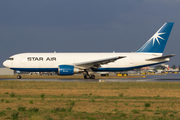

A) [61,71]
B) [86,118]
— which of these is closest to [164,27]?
[61,71]

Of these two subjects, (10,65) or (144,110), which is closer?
(144,110)

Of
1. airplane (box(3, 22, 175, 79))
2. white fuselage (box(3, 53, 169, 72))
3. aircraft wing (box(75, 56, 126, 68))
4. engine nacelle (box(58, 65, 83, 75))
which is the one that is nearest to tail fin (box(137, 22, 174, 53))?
airplane (box(3, 22, 175, 79))

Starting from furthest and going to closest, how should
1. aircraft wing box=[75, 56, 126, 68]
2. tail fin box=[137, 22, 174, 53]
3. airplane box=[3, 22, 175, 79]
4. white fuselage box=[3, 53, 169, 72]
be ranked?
tail fin box=[137, 22, 174, 53]
white fuselage box=[3, 53, 169, 72]
airplane box=[3, 22, 175, 79]
aircraft wing box=[75, 56, 126, 68]

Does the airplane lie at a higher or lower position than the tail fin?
lower

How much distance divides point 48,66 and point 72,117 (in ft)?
91.3

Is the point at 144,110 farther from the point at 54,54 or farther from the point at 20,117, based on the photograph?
the point at 54,54

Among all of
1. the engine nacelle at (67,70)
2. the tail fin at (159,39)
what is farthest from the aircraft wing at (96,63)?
the tail fin at (159,39)

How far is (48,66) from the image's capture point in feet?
120

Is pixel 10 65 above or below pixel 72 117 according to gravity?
above

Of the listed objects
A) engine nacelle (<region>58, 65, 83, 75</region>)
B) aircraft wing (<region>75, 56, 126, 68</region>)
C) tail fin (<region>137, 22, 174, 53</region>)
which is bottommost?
engine nacelle (<region>58, 65, 83, 75</region>)

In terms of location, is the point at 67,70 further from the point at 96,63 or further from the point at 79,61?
the point at 96,63

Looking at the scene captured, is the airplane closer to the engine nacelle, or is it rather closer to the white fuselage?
the white fuselage

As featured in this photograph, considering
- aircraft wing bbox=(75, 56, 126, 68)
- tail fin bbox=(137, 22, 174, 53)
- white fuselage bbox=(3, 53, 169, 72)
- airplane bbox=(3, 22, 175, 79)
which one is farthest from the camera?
tail fin bbox=(137, 22, 174, 53)

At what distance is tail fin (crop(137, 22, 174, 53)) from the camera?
38875mm
